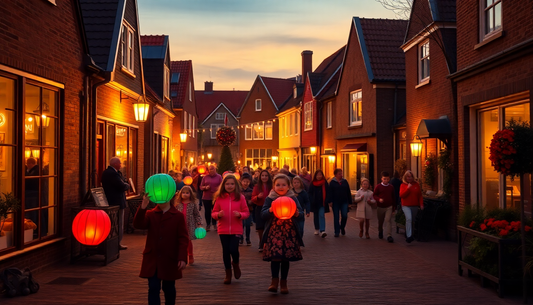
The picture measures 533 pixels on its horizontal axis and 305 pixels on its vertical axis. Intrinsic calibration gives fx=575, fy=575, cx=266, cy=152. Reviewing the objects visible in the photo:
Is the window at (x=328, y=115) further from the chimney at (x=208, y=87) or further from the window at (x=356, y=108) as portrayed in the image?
the chimney at (x=208, y=87)

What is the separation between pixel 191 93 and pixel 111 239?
32.1m

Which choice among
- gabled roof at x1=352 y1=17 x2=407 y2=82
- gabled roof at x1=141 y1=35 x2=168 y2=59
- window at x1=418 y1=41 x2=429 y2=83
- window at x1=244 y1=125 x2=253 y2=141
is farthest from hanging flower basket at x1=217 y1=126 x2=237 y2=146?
window at x1=244 y1=125 x2=253 y2=141

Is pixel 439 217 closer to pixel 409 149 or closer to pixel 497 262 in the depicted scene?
pixel 409 149

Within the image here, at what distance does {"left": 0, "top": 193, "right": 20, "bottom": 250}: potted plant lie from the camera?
7602mm

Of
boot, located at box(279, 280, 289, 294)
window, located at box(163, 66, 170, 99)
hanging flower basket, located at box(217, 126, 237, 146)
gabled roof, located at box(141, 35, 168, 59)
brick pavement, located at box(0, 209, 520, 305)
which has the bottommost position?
brick pavement, located at box(0, 209, 520, 305)

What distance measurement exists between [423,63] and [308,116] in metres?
18.1

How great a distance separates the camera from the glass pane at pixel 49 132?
994cm

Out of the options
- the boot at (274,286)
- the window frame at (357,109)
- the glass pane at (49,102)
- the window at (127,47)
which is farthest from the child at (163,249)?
the window frame at (357,109)

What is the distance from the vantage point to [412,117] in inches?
736

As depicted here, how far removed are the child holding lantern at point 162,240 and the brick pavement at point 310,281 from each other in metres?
1.53

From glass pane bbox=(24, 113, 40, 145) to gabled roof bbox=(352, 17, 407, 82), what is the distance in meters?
16.3

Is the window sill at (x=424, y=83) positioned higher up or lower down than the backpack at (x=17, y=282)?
higher up

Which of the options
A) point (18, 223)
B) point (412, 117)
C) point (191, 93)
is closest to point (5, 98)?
point (18, 223)

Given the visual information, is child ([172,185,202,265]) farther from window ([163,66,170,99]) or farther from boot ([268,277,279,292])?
window ([163,66,170,99])
